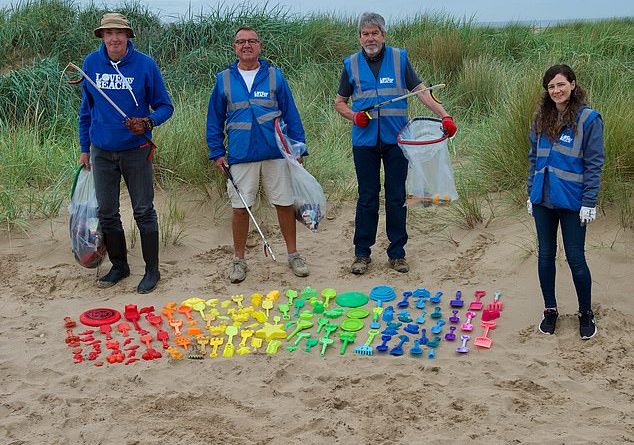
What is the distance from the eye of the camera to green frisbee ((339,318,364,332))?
4.59m

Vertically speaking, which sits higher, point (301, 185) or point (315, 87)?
point (315, 87)

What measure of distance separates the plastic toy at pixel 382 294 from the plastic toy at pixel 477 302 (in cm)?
54

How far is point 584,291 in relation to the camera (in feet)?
13.6

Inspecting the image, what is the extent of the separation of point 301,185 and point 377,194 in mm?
550

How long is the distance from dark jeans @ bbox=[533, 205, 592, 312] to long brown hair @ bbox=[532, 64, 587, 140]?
1.43 ft

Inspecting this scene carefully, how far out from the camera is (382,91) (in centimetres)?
500

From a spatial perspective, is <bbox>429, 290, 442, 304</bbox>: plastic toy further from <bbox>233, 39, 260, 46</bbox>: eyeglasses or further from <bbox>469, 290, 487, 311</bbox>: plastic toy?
<bbox>233, 39, 260, 46</bbox>: eyeglasses

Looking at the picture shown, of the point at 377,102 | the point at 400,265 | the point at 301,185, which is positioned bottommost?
the point at 400,265

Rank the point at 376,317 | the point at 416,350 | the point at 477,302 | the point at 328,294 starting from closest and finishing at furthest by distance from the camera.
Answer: the point at 416,350
the point at 376,317
the point at 477,302
the point at 328,294

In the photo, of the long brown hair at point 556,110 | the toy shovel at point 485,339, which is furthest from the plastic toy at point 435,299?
the long brown hair at point 556,110

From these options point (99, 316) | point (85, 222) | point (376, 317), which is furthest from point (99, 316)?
point (376, 317)

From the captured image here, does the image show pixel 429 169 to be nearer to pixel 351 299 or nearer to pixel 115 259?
pixel 351 299

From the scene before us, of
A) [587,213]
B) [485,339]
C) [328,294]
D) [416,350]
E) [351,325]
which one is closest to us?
→ [587,213]

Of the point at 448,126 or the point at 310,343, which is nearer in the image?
the point at 310,343
